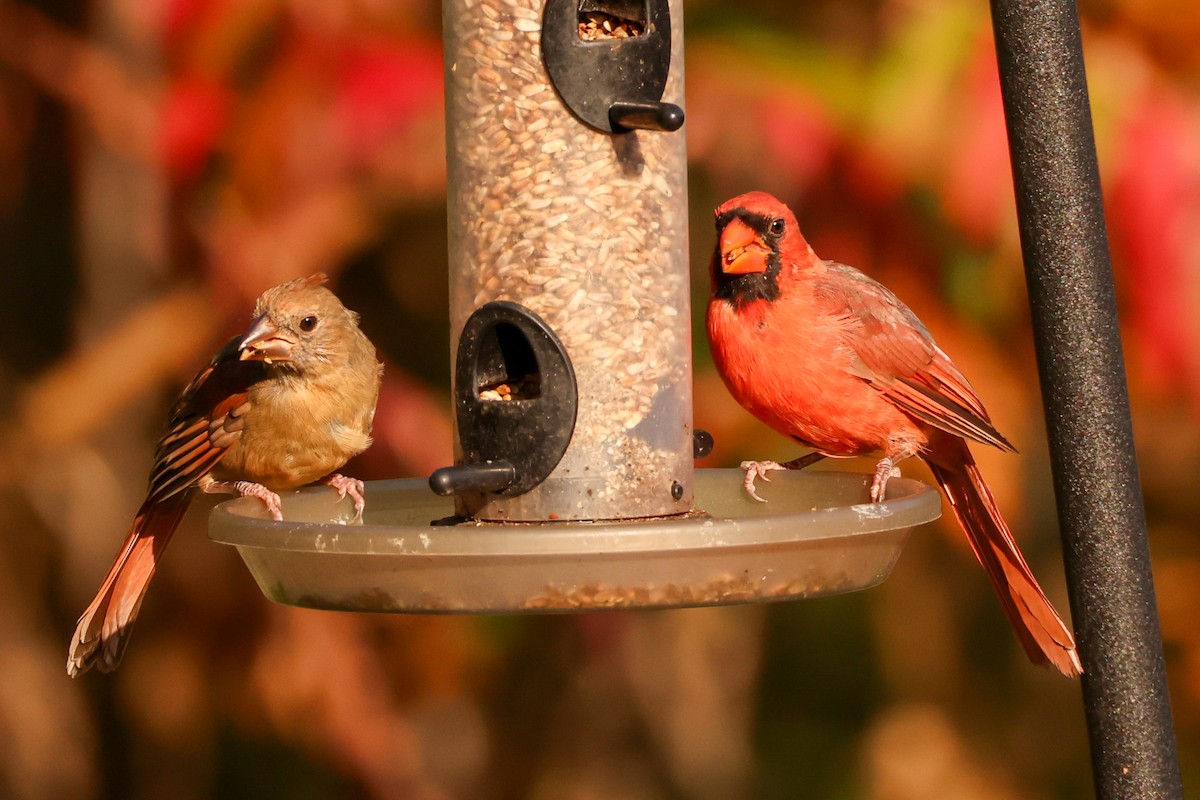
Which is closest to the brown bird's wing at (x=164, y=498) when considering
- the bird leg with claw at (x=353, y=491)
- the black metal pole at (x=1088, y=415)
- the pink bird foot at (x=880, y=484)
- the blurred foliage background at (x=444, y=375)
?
the bird leg with claw at (x=353, y=491)

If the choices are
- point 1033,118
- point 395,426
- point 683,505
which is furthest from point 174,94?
point 1033,118

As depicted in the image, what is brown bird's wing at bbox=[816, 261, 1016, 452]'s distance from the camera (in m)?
3.89

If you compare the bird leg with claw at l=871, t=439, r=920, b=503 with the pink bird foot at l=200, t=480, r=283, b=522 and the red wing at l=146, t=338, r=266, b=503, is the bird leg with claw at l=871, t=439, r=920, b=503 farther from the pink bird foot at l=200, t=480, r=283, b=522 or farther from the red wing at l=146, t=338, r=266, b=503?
the red wing at l=146, t=338, r=266, b=503

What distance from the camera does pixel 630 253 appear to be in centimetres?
312

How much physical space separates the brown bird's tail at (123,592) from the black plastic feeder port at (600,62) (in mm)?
1507

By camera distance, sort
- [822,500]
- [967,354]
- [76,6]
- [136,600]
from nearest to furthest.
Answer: [822,500] → [136,600] → [967,354] → [76,6]

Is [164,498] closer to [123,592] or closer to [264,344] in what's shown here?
[123,592]

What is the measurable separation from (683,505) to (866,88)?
137 cm

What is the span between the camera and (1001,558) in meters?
3.82

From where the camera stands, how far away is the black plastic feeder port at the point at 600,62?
3.01m

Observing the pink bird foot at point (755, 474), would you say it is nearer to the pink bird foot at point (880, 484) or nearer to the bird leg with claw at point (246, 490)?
the pink bird foot at point (880, 484)

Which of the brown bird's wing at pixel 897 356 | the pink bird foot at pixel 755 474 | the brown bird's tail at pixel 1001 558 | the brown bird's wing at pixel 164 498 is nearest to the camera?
the pink bird foot at pixel 755 474

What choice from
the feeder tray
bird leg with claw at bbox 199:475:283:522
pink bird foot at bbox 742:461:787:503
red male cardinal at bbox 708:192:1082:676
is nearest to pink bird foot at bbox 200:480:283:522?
bird leg with claw at bbox 199:475:283:522

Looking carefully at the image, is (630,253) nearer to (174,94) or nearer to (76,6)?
(174,94)
